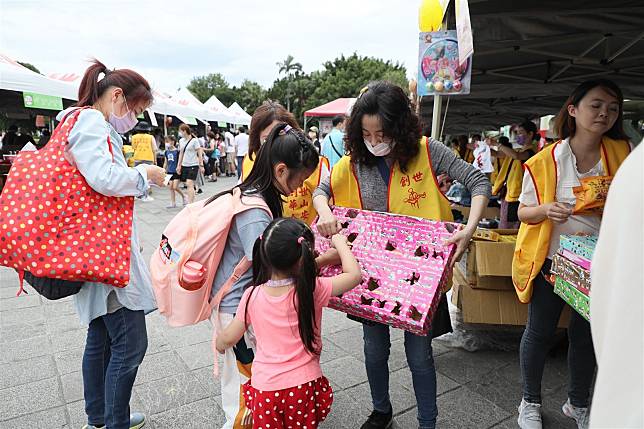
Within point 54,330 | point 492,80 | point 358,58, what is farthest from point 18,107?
point 358,58

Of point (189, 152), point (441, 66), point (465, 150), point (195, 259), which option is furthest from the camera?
point (189, 152)

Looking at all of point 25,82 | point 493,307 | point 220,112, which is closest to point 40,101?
point 25,82

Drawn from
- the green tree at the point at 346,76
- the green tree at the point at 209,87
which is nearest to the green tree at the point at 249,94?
the green tree at the point at 209,87

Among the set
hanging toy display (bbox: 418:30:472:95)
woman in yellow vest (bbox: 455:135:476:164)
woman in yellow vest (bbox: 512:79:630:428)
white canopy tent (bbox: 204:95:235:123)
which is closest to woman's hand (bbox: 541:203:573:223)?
woman in yellow vest (bbox: 512:79:630:428)

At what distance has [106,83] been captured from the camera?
1.90m

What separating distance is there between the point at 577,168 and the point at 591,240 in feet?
1.62

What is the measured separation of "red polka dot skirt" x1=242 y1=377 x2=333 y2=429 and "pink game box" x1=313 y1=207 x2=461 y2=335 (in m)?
0.38

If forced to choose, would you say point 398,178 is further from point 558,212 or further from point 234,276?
point 234,276

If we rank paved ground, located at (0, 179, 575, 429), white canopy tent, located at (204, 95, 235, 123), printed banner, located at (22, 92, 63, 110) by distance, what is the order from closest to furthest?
paved ground, located at (0, 179, 575, 429), printed banner, located at (22, 92, 63, 110), white canopy tent, located at (204, 95, 235, 123)

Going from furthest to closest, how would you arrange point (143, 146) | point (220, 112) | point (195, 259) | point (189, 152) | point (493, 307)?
point (220, 112), point (143, 146), point (189, 152), point (493, 307), point (195, 259)

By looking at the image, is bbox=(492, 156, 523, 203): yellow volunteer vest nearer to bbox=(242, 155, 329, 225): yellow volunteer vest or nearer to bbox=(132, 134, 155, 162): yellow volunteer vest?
bbox=(242, 155, 329, 225): yellow volunteer vest

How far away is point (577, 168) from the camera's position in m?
2.09

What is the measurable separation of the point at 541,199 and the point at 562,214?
17 centimetres

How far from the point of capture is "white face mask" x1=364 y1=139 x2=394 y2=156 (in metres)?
1.99
